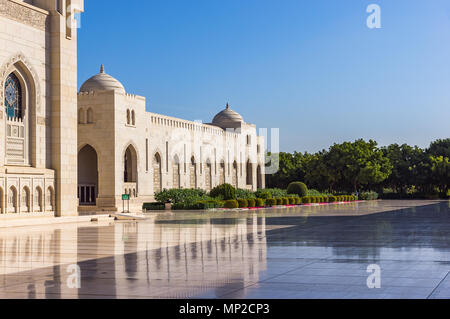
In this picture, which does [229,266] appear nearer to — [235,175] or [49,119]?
[49,119]

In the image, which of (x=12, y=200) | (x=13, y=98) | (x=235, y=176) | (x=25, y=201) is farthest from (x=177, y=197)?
(x=235, y=176)

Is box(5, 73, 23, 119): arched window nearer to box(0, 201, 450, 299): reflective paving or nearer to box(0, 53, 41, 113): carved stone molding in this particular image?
box(0, 53, 41, 113): carved stone molding

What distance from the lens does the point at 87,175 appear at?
39.6 m

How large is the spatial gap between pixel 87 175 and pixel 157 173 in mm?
5403

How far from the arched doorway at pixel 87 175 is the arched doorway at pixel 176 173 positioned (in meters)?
7.12

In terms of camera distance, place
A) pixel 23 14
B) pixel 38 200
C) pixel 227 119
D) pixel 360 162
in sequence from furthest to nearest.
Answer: pixel 360 162 < pixel 227 119 < pixel 38 200 < pixel 23 14

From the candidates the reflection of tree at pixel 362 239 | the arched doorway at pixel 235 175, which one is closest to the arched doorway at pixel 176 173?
the arched doorway at pixel 235 175

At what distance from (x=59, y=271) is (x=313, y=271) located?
3.95 meters

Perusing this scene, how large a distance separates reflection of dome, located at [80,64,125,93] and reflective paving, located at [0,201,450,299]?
24467 millimetres

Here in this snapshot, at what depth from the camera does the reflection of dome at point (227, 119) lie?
188ft

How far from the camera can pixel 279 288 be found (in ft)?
23.2

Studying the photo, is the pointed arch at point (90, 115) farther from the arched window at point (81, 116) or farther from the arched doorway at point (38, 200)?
the arched doorway at point (38, 200)
